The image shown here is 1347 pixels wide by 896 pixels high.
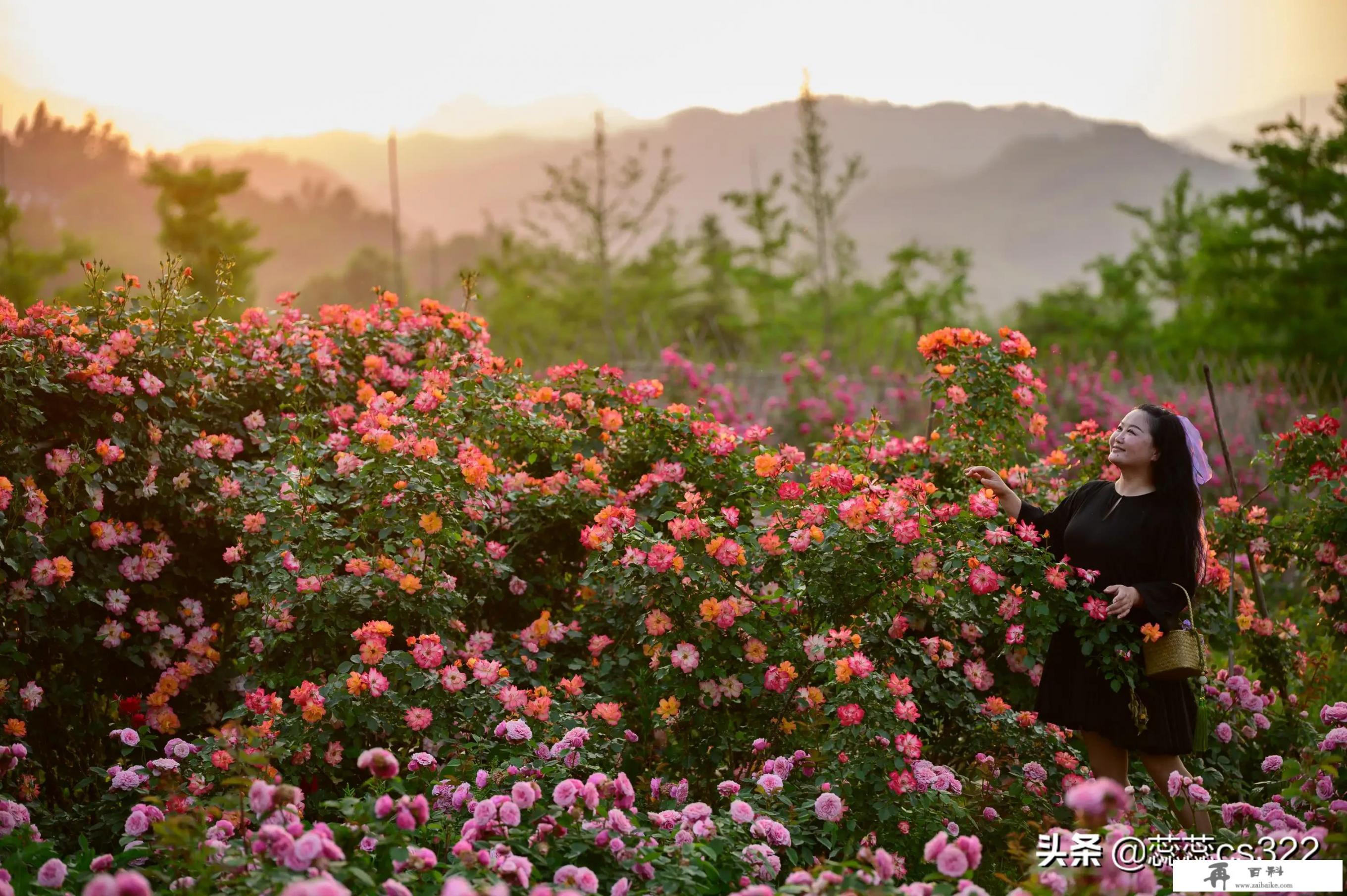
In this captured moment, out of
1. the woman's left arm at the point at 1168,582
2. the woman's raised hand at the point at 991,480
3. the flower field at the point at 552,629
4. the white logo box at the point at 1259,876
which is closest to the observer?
the white logo box at the point at 1259,876

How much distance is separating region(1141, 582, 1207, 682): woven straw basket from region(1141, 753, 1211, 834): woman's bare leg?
0.28 metres

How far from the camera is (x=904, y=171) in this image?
110 metres

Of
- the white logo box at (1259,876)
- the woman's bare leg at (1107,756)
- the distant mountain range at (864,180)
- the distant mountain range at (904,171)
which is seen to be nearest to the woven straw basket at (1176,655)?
the woman's bare leg at (1107,756)

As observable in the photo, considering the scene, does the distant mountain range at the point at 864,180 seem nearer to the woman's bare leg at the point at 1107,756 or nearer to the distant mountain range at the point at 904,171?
the distant mountain range at the point at 904,171

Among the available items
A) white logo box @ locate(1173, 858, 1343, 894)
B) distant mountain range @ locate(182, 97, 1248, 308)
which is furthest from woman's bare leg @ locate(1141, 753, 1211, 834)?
distant mountain range @ locate(182, 97, 1248, 308)

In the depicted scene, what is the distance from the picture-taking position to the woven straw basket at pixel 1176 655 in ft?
10.7

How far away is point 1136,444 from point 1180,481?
0.17m

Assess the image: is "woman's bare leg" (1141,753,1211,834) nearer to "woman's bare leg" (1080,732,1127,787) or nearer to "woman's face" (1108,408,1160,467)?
"woman's bare leg" (1080,732,1127,787)

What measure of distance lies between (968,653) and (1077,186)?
4876 inches

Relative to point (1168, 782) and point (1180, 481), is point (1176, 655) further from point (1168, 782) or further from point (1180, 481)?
point (1180, 481)

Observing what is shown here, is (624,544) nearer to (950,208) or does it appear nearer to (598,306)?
(598,306)

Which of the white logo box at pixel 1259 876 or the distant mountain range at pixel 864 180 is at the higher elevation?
the distant mountain range at pixel 864 180

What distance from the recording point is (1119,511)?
3438 mm

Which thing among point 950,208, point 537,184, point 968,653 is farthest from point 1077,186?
point 968,653
